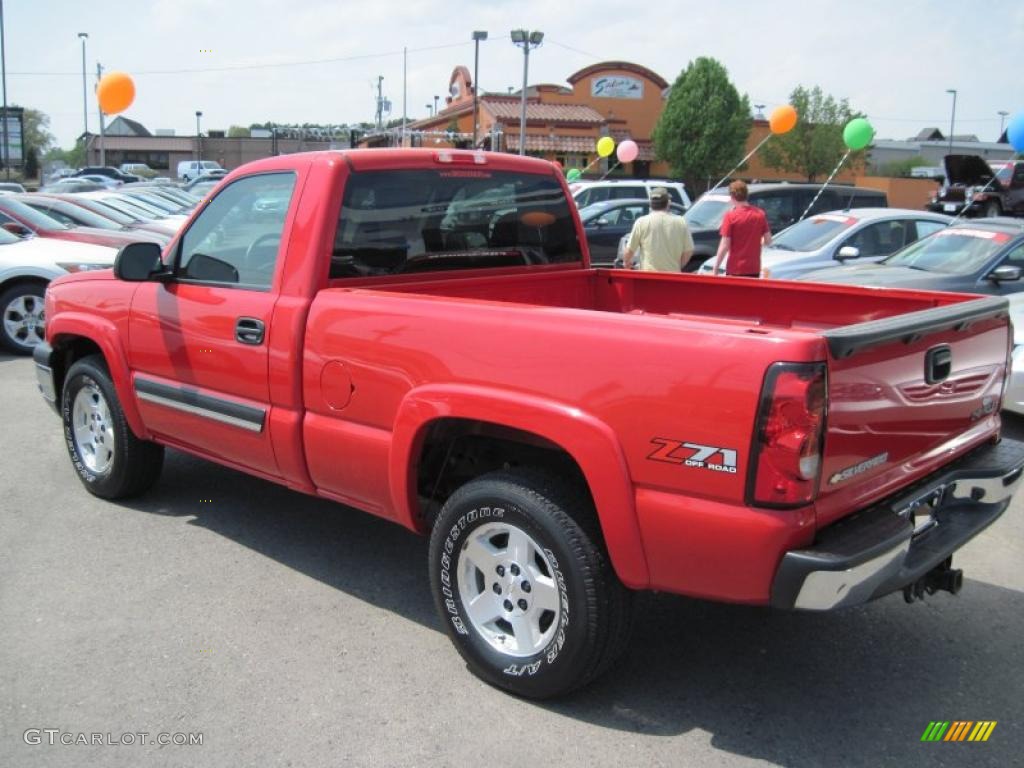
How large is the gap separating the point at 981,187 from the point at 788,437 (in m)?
24.3

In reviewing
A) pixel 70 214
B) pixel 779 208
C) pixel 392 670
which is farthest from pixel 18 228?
pixel 779 208

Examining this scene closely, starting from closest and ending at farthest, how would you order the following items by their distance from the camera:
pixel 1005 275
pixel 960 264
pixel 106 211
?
pixel 1005 275 < pixel 960 264 < pixel 106 211

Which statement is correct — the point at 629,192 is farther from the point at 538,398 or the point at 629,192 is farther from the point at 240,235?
the point at 538,398

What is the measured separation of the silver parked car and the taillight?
368 inches

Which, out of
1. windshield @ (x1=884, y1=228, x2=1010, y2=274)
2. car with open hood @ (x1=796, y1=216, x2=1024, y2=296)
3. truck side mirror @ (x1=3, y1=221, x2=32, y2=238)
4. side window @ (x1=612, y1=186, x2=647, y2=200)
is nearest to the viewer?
car with open hood @ (x1=796, y1=216, x2=1024, y2=296)

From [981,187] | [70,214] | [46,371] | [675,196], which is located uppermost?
[981,187]

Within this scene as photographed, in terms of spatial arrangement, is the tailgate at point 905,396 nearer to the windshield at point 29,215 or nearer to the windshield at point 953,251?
the windshield at point 953,251

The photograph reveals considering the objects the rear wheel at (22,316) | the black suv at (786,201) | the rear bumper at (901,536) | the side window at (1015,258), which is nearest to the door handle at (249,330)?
the rear bumper at (901,536)

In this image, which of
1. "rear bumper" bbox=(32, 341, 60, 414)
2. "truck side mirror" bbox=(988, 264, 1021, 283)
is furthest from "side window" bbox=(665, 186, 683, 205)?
"rear bumper" bbox=(32, 341, 60, 414)

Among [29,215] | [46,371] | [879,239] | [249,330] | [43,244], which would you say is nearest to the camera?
[249,330]

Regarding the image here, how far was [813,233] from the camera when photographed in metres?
12.5

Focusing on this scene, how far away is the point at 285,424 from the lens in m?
3.88

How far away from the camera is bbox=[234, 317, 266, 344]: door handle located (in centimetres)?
395

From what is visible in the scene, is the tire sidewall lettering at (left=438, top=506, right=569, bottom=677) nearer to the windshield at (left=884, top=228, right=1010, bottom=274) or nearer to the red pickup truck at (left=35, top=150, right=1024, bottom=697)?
the red pickup truck at (left=35, top=150, right=1024, bottom=697)
